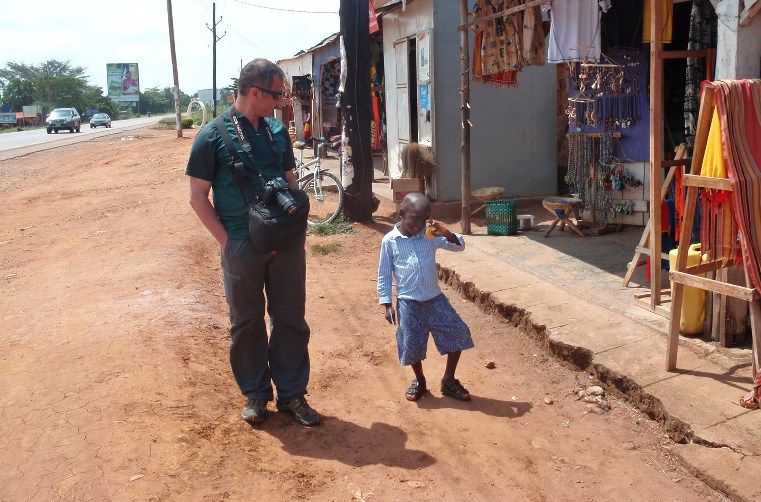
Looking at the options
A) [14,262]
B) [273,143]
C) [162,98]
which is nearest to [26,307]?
[14,262]

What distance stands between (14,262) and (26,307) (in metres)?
2.96

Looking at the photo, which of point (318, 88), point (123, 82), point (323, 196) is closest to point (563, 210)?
point (323, 196)

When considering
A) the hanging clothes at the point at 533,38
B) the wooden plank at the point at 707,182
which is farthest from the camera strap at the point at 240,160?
the hanging clothes at the point at 533,38

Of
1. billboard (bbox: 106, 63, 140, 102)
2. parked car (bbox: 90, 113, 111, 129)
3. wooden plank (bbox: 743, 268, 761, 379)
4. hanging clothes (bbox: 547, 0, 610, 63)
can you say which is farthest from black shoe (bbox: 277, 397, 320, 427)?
billboard (bbox: 106, 63, 140, 102)

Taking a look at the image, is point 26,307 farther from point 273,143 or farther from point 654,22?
point 654,22

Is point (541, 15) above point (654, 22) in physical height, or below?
above

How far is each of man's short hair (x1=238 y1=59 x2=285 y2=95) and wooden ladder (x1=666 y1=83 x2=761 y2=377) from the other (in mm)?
2269

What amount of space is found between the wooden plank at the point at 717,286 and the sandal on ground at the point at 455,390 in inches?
54.7

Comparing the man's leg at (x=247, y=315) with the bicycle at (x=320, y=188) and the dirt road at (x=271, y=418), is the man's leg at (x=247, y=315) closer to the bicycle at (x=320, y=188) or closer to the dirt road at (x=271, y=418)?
the dirt road at (x=271, y=418)

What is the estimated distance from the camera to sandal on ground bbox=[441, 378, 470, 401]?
447cm

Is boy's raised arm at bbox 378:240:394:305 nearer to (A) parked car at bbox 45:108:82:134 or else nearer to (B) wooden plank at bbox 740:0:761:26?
(B) wooden plank at bbox 740:0:761:26

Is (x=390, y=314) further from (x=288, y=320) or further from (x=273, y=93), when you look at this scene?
(x=273, y=93)

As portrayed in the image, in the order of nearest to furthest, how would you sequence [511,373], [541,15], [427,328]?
1. [427,328]
2. [511,373]
3. [541,15]

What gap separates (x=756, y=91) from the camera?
12.6ft
